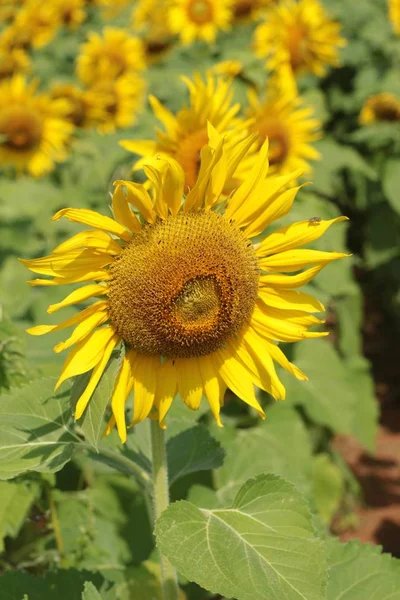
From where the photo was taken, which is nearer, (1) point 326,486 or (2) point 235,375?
(2) point 235,375

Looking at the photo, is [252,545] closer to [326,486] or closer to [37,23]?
[326,486]

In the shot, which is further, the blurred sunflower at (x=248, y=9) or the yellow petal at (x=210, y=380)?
the blurred sunflower at (x=248, y=9)

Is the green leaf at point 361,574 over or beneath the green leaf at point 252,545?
beneath

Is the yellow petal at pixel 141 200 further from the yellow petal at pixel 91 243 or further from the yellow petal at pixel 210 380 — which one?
the yellow petal at pixel 210 380

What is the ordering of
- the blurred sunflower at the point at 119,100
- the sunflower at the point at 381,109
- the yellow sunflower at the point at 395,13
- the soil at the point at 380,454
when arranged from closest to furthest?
1. the soil at the point at 380,454
2. the sunflower at the point at 381,109
3. the blurred sunflower at the point at 119,100
4. the yellow sunflower at the point at 395,13

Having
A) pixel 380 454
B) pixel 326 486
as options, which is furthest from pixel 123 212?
pixel 380 454

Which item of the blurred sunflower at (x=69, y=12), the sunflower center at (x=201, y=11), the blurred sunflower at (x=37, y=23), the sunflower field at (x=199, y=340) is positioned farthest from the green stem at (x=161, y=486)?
the blurred sunflower at (x=69, y=12)
